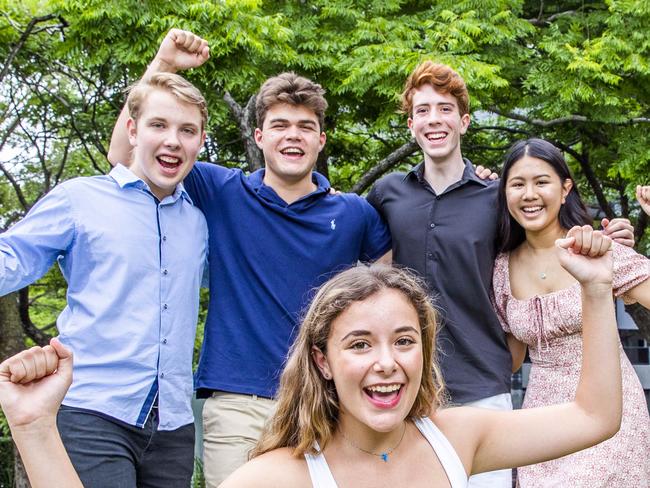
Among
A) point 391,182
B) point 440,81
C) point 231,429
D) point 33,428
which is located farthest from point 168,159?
point 33,428

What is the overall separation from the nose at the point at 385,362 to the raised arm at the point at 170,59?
1.78 metres

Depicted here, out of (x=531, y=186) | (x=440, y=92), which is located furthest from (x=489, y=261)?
(x=440, y=92)

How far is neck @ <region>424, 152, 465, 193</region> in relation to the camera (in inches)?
156

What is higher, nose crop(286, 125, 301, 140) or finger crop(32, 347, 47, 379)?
nose crop(286, 125, 301, 140)

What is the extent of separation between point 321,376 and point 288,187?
1.46m

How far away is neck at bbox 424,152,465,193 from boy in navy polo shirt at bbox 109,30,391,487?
0.37 meters

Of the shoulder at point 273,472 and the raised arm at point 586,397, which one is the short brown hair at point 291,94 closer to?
the raised arm at point 586,397

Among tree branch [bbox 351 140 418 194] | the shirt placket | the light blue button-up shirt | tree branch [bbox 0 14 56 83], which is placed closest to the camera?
the light blue button-up shirt

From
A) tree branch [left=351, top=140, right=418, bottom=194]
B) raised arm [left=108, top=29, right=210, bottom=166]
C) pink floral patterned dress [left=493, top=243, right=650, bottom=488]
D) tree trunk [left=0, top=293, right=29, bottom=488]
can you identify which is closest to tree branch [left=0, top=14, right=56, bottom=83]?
tree trunk [left=0, top=293, right=29, bottom=488]

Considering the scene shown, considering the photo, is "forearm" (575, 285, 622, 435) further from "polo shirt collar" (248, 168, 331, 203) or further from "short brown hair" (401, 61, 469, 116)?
"short brown hair" (401, 61, 469, 116)

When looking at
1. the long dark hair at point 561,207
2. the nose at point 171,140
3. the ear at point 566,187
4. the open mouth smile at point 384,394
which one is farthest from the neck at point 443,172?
the open mouth smile at point 384,394

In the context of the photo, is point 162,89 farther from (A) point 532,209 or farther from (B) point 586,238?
(B) point 586,238

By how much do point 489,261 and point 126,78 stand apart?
5.65m

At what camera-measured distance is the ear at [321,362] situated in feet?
7.96
